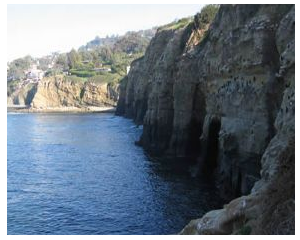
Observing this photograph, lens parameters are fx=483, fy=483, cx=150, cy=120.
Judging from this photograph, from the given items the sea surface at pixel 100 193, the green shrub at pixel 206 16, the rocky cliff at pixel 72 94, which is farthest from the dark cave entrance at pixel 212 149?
the rocky cliff at pixel 72 94

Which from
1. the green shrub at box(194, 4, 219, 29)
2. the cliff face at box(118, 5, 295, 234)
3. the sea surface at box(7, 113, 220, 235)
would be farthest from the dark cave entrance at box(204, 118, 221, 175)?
the green shrub at box(194, 4, 219, 29)

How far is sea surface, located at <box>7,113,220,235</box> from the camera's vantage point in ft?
109

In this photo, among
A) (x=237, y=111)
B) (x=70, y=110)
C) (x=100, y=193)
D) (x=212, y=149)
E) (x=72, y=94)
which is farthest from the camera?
(x=72, y=94)

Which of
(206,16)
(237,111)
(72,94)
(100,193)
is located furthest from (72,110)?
(237,111)

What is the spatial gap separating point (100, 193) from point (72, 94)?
15407 centimetres

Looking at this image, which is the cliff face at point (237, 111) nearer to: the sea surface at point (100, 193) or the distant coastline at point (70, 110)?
the sea surface at point (100, 193)

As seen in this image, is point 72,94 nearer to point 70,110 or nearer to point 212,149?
point 70,110

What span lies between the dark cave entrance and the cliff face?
0.33 feet

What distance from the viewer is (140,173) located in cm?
5025

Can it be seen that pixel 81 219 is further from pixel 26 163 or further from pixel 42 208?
pixel 26 163

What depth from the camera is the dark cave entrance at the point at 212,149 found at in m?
47.9

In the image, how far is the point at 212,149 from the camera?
48.5m

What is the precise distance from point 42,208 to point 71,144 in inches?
1601

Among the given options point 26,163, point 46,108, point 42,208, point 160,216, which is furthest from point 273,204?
point 46,108
